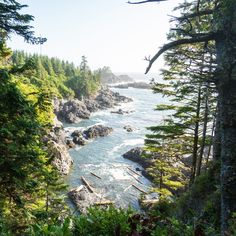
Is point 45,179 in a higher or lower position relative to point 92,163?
higher

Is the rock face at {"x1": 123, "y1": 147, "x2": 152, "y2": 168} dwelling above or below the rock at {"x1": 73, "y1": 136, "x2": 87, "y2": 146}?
below

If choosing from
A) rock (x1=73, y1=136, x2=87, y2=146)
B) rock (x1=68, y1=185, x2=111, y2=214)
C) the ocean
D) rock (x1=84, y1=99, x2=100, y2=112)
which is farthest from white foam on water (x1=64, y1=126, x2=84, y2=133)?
rock (x1=68, y1=185, x2=111, y2=214)

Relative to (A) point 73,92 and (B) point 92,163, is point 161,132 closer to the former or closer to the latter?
(B) point 92,163

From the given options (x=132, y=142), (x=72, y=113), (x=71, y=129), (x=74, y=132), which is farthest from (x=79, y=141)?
(x=72, y=113)

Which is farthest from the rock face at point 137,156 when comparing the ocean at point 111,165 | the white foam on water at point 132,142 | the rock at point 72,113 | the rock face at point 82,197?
the rock at point 72,113

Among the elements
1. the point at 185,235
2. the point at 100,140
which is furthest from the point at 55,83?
the point at 185,235

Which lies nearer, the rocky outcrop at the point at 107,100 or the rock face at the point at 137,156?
the rock face at the point at 137,156

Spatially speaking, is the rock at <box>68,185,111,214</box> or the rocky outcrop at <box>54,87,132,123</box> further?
the rocky outcrop at <box>54,87,132,123</box>

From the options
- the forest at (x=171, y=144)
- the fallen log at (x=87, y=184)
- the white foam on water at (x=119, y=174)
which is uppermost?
the forest at (x=171, y=144)

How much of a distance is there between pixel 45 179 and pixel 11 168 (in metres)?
2.59

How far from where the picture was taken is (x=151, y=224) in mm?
6801

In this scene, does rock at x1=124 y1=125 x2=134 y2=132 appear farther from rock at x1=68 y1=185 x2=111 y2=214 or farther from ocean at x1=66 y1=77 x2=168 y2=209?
rock at x1=68 y1=185 x2=111 y2=214

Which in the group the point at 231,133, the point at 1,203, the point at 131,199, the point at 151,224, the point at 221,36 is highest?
the point at 221,36

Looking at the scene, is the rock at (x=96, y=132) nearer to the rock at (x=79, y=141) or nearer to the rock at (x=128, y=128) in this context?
the rock at (x=79, y=141)
